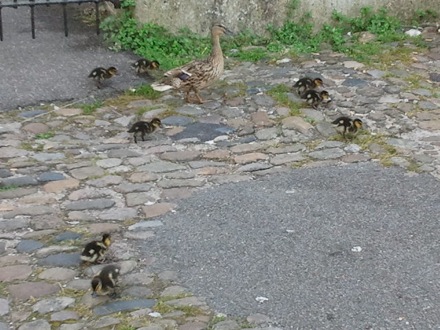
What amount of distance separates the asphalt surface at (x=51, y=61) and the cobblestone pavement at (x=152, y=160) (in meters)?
0.35

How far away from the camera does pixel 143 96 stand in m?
9.67

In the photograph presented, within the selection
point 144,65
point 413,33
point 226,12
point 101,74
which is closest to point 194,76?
point 144,65

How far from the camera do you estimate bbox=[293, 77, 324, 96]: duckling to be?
9.46 metres

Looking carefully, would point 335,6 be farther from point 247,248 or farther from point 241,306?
point 241,306

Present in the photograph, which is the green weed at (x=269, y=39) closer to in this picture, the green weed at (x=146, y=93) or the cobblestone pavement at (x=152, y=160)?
the cobblestone pavement at (x=152, y=160)

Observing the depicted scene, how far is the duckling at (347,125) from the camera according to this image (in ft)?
28.2

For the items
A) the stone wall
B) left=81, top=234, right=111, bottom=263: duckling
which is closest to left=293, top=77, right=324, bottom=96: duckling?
the stone wall

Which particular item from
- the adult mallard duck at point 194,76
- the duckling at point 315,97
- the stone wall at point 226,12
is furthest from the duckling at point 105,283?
the stone wall at point 226,12

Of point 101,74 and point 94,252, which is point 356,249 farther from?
point 101,74

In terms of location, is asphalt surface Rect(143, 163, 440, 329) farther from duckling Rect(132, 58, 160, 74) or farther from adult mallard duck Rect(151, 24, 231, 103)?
duckling Rect(132, 58, 160, 74)

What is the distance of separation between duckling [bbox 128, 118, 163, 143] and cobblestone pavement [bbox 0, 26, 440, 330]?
0.34ft

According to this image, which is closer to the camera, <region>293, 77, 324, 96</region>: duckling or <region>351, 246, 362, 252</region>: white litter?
<region>351, 246, 362, 252</region>: white litter

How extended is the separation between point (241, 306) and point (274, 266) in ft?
1.96

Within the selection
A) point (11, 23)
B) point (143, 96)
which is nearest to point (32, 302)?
point (143, 96)
